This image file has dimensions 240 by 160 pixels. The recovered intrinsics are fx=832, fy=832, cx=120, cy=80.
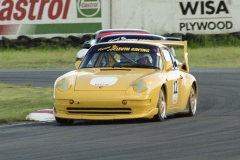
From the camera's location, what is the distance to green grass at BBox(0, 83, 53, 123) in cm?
1196

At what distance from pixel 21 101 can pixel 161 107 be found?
437cm

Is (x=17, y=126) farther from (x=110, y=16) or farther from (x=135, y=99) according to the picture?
(x=110, y=16)

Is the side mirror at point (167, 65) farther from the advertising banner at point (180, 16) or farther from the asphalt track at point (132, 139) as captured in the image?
the advertising banner at point (180, 16)

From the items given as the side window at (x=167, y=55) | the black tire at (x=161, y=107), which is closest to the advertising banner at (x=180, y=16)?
the side window at (x=167, y=55)

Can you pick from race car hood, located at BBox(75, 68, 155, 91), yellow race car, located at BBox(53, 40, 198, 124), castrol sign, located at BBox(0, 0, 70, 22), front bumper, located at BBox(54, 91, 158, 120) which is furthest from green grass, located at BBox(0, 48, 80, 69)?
front bumper, located at BBox(54, 91, 158, 120)

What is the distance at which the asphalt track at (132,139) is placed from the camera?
763 cm

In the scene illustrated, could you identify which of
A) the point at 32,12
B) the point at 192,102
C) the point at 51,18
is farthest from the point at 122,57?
the point at 32,12

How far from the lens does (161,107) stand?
434 inches

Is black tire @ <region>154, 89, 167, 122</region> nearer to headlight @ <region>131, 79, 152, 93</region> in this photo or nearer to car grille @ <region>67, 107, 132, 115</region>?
headlight @ <region>131, 79, 152, 93</region>

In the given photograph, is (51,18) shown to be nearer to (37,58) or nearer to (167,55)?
(37,58)

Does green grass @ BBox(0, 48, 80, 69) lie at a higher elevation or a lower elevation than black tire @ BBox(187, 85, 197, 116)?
lower

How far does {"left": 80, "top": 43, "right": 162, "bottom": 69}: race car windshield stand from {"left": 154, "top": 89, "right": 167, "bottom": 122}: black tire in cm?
60

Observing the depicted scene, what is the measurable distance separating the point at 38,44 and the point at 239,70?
11.8m

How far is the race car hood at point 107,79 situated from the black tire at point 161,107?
0.35 metres
